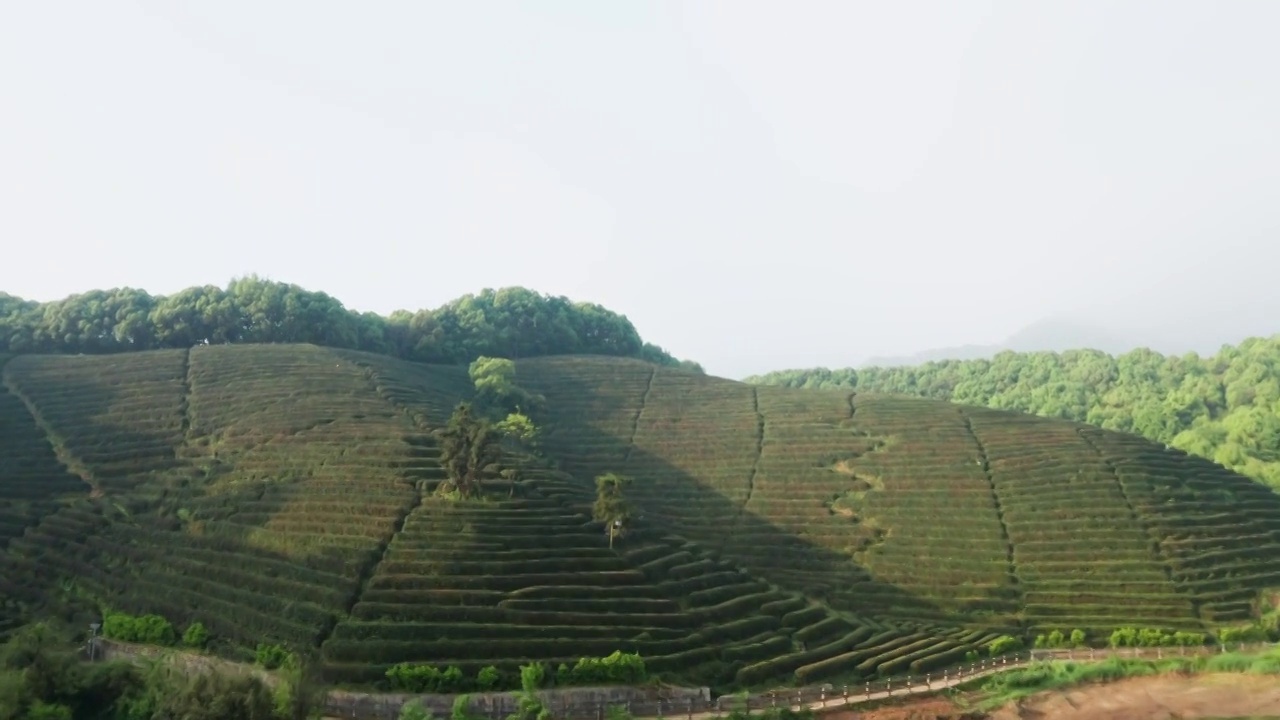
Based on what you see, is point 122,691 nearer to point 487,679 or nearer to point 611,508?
point 487,679

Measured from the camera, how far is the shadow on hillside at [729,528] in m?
46.8

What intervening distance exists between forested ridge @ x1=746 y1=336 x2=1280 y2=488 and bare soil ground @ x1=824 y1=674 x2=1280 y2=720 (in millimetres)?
46428

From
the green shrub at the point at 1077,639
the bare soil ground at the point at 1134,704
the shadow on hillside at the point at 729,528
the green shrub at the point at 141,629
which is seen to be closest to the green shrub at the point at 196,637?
the green shrub at the point at 141,629

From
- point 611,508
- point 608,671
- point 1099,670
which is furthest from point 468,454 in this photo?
point 1099,670

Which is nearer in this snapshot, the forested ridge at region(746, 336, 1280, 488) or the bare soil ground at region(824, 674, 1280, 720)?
the bare soil ground at region(824, 674, 1280, 720)

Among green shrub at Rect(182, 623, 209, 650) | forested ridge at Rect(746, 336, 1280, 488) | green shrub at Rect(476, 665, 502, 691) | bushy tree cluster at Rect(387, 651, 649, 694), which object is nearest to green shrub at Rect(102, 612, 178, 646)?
green shrub at Rect(182, 623, 209, 650)

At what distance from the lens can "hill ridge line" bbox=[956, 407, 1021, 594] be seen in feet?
160

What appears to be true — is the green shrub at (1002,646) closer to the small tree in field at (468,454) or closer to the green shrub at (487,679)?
the green shrub at (487,679)

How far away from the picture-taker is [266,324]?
81.1m

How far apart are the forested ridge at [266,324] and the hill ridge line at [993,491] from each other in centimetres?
4857

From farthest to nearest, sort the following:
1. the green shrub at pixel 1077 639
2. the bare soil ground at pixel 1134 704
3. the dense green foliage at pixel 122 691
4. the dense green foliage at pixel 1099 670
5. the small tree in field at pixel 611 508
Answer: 1. the small tree in field at pixel 611 508
2. the green shrub at pixel 1077 639
3. the dense green foliage at pixel 1099 670
4. the bare soil ground at pixel 1134 704
5. the dense green foliage at pixel 122 691

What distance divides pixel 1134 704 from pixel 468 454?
102 feet

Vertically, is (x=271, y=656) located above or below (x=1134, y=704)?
below

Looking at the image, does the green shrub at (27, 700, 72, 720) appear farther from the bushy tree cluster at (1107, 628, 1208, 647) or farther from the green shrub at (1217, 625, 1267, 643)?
the green shrub at (1217, 625, 1267, 643)
